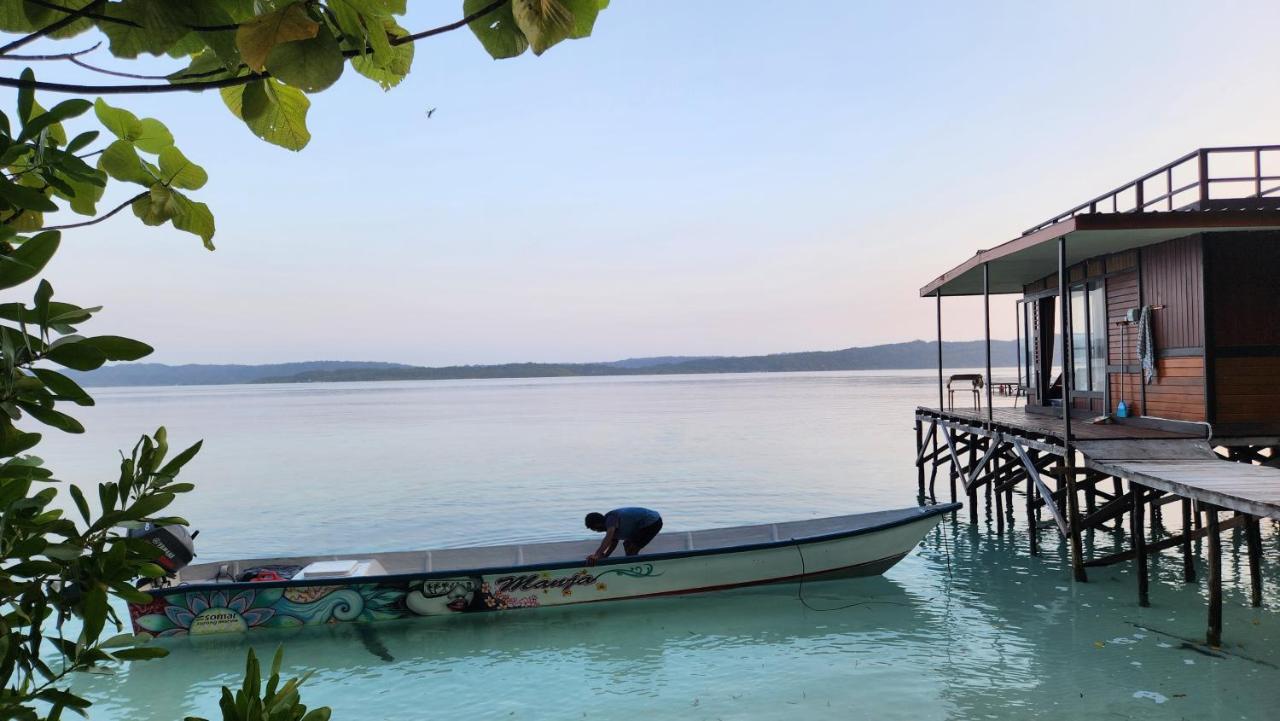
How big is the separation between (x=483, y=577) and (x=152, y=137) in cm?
1063

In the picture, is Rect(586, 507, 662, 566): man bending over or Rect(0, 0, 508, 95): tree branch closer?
Rect(0, 0, 508, 95): tree branch

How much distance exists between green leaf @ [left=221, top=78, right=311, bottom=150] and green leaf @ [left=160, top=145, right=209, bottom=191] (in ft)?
0.86

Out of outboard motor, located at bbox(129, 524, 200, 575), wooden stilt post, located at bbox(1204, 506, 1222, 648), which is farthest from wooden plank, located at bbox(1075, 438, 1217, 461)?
outboard motor, located at bbox(129, 524, 200, 575)

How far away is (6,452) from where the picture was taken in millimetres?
1282

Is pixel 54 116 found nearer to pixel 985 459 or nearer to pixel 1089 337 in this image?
pixel 985 459

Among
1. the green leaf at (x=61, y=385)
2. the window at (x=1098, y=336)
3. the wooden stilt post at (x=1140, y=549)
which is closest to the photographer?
the green leaf at (x=61, y=385)

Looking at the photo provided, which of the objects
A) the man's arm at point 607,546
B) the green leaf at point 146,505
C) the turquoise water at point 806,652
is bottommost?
the turquoise water at point 806,652

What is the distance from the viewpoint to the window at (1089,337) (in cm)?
1505

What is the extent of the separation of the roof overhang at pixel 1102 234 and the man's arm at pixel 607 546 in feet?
26.1

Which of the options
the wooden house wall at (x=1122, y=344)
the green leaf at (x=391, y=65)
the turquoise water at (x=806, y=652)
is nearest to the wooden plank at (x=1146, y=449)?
the turquoise water at (x=806, y=652)

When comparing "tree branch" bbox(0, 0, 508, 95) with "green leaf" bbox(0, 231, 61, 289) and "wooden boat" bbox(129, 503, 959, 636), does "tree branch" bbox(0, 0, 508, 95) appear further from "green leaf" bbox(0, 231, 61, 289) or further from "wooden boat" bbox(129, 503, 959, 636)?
"wooden boat" bbox(129, 503, 959, 636)

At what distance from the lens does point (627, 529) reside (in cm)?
1170

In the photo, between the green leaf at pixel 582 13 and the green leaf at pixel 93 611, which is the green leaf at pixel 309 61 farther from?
the green leaf at pixel 93 611

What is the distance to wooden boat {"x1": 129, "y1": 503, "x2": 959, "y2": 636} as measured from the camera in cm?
1103
